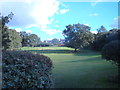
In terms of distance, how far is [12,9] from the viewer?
4941 mm

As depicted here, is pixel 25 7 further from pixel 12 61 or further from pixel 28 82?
pixel 28 82

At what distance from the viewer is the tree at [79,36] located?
2605 centimetres

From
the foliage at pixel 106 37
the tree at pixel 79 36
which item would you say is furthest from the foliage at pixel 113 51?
the tree at pixel 79 36

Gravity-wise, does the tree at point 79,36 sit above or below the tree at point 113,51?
above

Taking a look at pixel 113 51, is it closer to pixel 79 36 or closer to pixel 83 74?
pixel 83 74

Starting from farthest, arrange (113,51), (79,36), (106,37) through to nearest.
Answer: (79,36)
(106,37)
(113,51)

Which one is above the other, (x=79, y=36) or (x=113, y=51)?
(x=79, y=36)

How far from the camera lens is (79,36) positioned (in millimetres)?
26469

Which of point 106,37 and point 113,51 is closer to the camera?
point 113,51

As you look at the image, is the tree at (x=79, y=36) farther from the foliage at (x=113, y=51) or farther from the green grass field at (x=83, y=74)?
the foliage at (x=113, y=51)

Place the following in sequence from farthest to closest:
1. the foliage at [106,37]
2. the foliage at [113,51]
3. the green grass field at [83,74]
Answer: the foliage at [106,37] → the green grass field at [83,74] → the foliage at [113,51]

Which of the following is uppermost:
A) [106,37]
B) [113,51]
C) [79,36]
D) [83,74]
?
[79,36]

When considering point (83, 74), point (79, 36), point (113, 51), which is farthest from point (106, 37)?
point (79, 36)

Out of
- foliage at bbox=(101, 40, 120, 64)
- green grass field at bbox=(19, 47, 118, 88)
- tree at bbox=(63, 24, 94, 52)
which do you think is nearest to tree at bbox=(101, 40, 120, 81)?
foliage at bbox=(101, 40, 120, 64)
